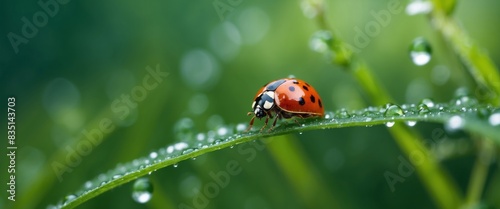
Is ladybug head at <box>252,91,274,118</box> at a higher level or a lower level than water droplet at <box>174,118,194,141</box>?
lower

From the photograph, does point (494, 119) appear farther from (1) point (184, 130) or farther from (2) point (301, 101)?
(1) point (184, 130)

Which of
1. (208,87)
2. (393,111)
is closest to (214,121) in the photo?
(208,87)

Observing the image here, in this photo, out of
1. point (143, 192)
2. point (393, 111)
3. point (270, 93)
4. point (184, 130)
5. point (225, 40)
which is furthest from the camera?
point (225, 40)

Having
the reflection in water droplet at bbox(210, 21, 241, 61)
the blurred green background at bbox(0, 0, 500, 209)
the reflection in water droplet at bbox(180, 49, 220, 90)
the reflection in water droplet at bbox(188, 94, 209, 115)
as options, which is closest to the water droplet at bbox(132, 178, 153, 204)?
the blurred green background at bbox(0, 0, 500, 209)

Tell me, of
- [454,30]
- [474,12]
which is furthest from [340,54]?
[474,12]

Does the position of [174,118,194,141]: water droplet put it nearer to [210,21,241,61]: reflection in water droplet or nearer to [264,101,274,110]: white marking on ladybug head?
[264,101,274,110]: white marking on ladybug head

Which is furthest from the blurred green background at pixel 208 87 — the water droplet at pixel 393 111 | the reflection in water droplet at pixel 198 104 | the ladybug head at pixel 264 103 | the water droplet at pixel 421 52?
the water droplet at pixel 393 111

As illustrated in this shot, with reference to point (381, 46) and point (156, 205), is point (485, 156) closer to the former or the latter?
point (381, 46)
